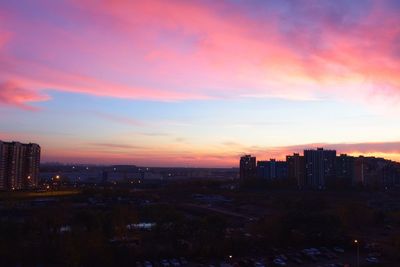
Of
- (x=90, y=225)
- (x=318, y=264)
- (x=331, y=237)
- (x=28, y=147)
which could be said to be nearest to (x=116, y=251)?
(x=90, y=225)

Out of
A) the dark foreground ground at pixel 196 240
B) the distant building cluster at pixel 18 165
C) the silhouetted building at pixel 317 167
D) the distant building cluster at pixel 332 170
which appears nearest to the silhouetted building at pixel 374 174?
the distant building cluster at pixel 332 170

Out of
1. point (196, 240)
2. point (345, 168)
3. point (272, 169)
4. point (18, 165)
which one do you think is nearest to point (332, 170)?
point (345, 168)

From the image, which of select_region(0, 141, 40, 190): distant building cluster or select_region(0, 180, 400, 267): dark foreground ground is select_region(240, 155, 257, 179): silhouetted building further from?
select_region(0, 180, 400, 267): dark foreground ground

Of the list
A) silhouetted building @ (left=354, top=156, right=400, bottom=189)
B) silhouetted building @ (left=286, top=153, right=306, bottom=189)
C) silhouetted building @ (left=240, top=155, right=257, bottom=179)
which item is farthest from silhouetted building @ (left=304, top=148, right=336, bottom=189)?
silhouetted building @ (left=240, top=155, right=257, bottom=179)

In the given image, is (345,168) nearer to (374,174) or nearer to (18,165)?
(374,174)

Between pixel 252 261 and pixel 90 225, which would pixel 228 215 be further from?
pixel 252 261

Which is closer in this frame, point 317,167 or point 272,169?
point 317,167
